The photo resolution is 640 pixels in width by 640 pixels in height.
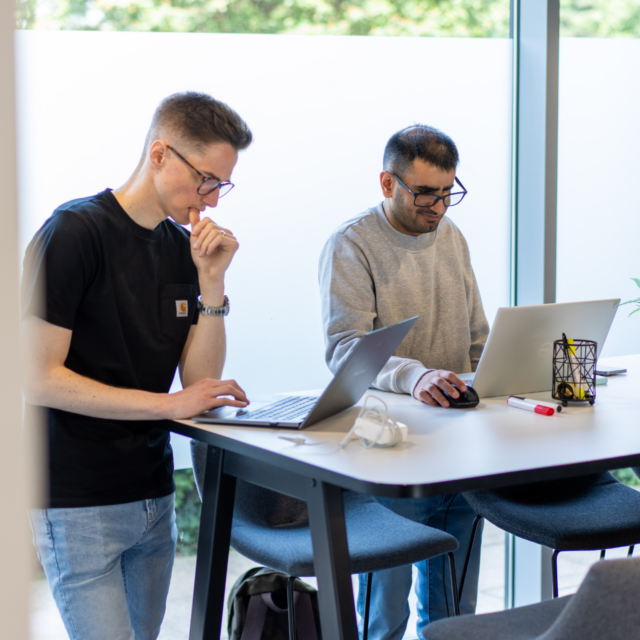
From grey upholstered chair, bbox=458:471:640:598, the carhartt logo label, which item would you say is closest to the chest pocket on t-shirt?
the carhartt logo label

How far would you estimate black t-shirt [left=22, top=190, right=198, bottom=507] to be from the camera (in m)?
1.53

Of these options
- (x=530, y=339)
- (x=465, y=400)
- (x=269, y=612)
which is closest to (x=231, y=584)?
(x=269, y=612)

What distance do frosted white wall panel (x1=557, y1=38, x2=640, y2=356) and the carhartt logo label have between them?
1941 mm

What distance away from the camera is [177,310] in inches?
69.4

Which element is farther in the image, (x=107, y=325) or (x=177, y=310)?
(x=177, y=310)

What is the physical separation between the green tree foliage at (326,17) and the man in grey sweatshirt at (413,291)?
2.24ft

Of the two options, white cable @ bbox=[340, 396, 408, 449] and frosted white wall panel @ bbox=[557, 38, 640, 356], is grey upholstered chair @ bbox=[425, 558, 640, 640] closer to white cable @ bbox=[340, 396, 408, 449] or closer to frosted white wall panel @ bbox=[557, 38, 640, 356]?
white cable @ bbox=[340, 396, 408, 449]

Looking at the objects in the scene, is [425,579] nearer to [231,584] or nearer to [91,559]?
[231,584]

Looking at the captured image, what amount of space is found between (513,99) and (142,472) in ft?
7.52

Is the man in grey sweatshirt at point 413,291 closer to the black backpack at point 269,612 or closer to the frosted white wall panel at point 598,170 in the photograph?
the black backpack at point 269,612

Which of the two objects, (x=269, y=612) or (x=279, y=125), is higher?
(x=279, y=125)

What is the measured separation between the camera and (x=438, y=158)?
2.19m

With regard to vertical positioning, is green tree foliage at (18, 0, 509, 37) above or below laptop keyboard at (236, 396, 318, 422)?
above

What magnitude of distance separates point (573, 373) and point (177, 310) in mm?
992
